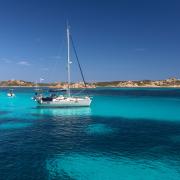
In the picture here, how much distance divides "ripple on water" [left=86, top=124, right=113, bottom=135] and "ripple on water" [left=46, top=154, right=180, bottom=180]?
40.1 ft

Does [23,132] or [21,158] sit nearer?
[21,158]

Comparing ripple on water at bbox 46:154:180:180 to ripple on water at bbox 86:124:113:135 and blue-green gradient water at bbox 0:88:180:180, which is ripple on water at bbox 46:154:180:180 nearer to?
blue-green gradient water at bbox 0:88:180:180

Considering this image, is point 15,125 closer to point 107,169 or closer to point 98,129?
point 98,129

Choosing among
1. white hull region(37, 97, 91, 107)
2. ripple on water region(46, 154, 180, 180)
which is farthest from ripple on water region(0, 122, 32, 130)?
white hull region(37, 97, 91, 107)

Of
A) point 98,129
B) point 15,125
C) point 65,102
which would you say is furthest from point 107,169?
point 65,102

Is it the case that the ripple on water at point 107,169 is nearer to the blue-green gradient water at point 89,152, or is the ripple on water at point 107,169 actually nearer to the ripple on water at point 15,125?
the blue-green gradient water at point 89,152

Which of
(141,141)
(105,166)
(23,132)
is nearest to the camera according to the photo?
(105,166)

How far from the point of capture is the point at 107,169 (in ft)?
73.8

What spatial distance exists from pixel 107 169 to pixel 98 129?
56.8 feet

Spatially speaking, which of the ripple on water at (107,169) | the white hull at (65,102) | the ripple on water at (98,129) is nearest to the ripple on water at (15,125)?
the ripple on water at (98,129)

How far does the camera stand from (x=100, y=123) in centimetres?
4547

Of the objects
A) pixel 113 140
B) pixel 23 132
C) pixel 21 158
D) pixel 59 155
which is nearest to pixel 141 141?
pixel 113 140

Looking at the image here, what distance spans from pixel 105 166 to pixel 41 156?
652 cm

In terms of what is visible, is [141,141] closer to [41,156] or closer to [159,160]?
[159,160]
